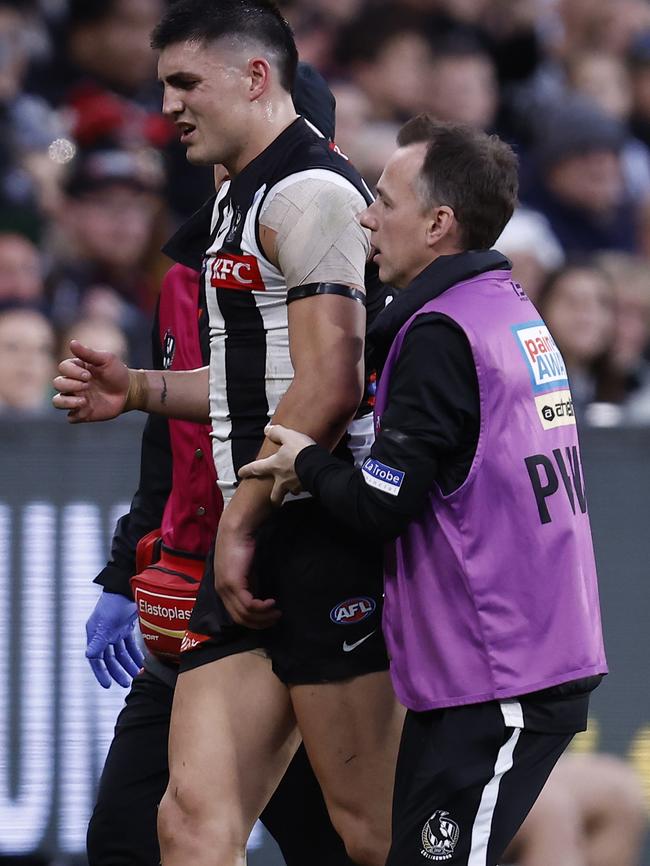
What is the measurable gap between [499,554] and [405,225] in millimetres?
675

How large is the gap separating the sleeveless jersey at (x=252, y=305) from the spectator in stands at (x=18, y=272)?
3.11 m

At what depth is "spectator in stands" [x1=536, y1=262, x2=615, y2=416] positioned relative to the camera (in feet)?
21.9

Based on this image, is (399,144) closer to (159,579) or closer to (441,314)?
(441,314)

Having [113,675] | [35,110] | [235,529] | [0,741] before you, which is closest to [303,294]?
[235,529]

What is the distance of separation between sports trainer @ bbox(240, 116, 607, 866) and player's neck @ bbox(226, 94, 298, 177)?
417 millimetres

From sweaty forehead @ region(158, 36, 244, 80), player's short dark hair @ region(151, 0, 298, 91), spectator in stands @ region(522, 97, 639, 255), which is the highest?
spectator in stands @ region(522, 97, 639, 255)

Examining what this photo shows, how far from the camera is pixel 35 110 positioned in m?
7.62

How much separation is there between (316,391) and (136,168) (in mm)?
4228

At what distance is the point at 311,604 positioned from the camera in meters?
3.32

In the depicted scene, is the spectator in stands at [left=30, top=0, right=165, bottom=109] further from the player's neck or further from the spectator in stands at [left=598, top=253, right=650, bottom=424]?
the player's neck

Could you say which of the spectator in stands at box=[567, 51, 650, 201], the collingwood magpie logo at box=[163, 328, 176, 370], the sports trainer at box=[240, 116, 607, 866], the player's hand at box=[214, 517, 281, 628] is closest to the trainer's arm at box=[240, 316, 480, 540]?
the sports trainer at box=[240, 116, 607, 866]

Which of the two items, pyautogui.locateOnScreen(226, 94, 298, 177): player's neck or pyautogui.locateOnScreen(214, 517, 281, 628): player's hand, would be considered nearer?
pyautogui.locateOnScreen(214, 517, 281, 628): player's hand

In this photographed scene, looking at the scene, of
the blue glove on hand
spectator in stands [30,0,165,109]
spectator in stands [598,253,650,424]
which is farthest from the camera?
spectator in stands [30,0,165,109]

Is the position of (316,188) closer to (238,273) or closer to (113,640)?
(238,273)
